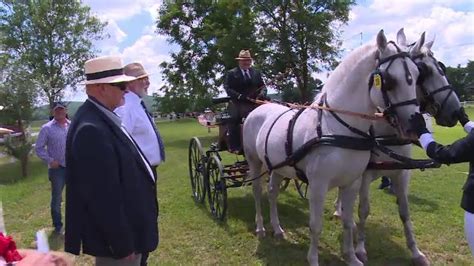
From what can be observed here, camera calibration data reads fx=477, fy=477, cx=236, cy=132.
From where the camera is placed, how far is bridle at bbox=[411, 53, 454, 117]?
4332mm

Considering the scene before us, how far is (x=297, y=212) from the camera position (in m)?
7.82

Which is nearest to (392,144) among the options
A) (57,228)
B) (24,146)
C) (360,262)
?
(360,262)

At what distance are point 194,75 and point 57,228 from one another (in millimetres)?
25527

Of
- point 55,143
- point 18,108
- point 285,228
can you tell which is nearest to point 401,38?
point 285,228

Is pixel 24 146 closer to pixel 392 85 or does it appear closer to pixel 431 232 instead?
pixel 431 232

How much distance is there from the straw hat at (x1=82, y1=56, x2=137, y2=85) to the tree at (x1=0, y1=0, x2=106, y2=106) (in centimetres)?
2803

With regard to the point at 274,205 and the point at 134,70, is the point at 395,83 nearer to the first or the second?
the point at 134,70

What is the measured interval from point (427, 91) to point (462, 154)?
62.9 inches

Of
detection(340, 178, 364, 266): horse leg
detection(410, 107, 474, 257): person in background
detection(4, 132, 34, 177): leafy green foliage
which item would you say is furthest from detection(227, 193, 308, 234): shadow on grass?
detection(4, 132, 34, 177): leafy green foliage

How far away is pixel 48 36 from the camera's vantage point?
3019cm

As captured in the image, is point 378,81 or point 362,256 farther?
point 362,256

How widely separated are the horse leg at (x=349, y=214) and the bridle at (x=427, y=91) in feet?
3.51

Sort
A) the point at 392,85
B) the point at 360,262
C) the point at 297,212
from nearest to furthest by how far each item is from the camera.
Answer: the point at 392,85, the point at 360,262, the point at 297,212

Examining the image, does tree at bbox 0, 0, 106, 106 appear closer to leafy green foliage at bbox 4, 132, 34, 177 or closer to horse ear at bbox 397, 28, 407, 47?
leafy green foliage at bbox 4, 132, 34, 177
